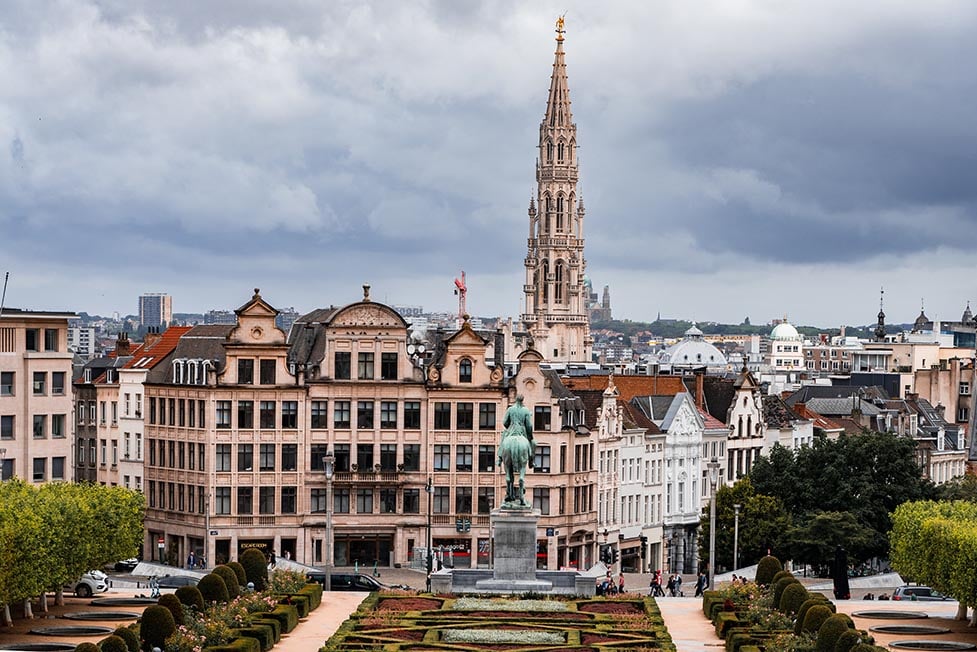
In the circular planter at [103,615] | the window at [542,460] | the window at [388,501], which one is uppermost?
the window at [542,460]

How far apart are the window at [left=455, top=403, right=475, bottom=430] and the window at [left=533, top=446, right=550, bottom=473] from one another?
4.16 metres

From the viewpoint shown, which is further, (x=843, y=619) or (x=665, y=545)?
(x=665, y=545)

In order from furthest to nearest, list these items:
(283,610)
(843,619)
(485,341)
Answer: (485,341), (283,610), (843,619)

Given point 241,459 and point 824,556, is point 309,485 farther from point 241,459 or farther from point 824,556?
point 824,556

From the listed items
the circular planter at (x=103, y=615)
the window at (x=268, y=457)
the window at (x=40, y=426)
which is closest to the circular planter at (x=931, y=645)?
the circular planter at (x=103, y=615)

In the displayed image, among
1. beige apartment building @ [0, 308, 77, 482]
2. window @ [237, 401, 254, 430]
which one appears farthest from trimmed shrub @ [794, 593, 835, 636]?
window @ [237, 401, 254, 430]

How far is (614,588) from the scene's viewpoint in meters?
112

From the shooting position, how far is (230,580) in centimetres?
9131

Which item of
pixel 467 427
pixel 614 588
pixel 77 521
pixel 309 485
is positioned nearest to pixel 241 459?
pixel 309 485

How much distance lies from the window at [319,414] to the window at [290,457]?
166 cm

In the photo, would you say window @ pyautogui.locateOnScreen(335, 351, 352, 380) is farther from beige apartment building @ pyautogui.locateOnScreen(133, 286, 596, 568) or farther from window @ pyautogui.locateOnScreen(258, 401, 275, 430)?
window @ pyautogui.locateOnScreen(258, 401, 275, 430)

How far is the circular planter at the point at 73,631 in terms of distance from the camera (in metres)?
84.7

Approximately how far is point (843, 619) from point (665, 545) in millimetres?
76960

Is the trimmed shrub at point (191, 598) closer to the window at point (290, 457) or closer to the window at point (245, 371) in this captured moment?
the window at point (245, 371)
